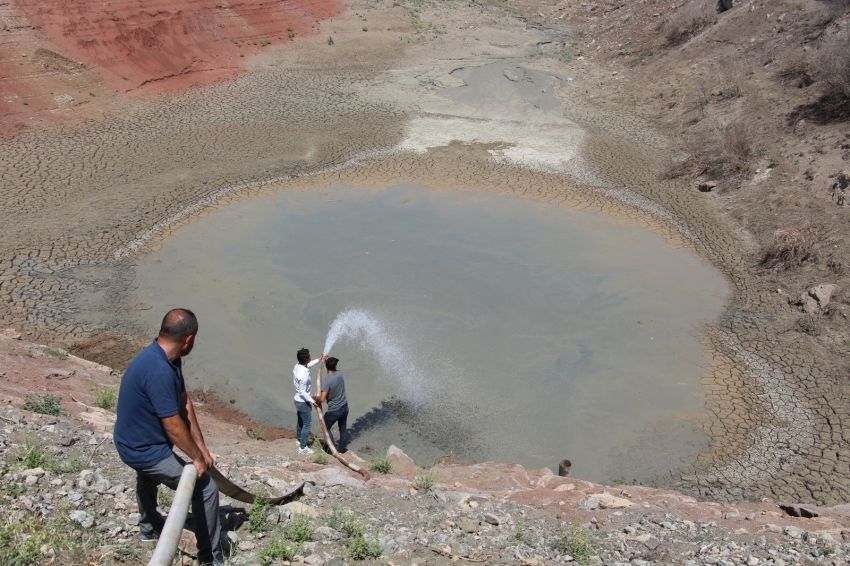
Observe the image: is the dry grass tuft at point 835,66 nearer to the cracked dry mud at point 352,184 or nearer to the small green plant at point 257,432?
the cracked dry mud at point 352,184

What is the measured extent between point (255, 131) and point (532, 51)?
11925 mm

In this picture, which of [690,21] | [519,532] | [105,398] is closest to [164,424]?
[519,532]

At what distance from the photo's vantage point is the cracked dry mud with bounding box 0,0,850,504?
9.59m

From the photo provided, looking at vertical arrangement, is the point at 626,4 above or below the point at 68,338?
above

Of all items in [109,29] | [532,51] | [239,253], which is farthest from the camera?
[532,51]

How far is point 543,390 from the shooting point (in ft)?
33.5

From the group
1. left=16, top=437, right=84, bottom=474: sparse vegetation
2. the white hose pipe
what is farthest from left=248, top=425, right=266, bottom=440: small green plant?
the white hose pipe

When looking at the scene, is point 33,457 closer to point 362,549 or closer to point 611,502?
point 362,549

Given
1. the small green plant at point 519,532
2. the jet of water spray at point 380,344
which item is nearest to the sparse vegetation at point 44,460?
the small green plant at point 519,532

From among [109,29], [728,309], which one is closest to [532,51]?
[109,29]

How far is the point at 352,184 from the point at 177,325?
1149 centimetres

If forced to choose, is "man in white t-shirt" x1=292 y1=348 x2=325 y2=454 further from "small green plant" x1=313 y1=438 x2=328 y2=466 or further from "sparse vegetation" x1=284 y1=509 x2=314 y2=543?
"sparse vegetation" x1=284 y1=509 x2=314 y2=543

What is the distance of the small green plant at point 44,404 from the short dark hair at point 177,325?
12.1 ft

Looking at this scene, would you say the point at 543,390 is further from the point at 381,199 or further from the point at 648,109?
the point at 648,109
